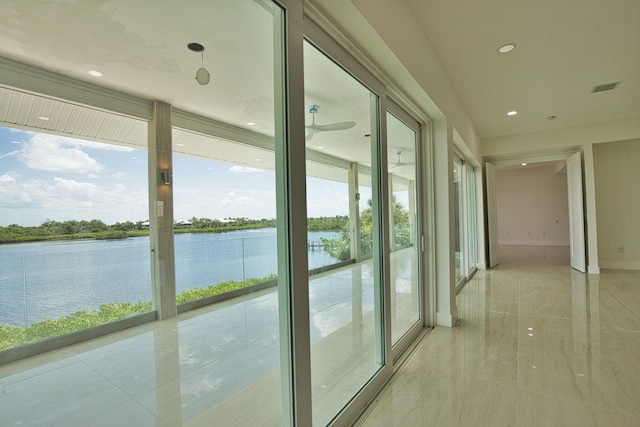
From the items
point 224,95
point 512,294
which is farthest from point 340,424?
point 512,294

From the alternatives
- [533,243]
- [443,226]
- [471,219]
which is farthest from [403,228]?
[533,243]

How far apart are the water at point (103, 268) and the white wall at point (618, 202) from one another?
321 inches

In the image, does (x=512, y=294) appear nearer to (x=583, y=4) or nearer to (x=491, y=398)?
(x=491, y=398)

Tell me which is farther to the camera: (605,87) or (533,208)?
(533,208)

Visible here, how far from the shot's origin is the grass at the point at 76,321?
77cm

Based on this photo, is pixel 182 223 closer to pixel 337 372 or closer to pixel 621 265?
pixel 337 372

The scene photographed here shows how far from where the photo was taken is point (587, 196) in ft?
19.6

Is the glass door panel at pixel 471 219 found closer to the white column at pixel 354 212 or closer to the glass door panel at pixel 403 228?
the glass door panel at pixel 403 228

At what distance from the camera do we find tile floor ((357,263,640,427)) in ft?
6.16

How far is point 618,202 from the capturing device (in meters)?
6.38

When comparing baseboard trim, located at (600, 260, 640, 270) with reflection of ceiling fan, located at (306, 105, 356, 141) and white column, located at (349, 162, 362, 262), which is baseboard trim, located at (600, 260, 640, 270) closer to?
white column, located at (349, 162, 362, 262)

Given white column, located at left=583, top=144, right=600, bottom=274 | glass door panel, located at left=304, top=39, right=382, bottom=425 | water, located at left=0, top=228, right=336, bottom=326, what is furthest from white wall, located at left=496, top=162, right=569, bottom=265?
water, located at left=0, top=228, right=336, bottom=326

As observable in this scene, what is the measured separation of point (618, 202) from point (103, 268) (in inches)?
351

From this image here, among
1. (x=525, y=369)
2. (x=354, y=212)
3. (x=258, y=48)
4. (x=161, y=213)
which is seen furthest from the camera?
(x=525, y=369)
